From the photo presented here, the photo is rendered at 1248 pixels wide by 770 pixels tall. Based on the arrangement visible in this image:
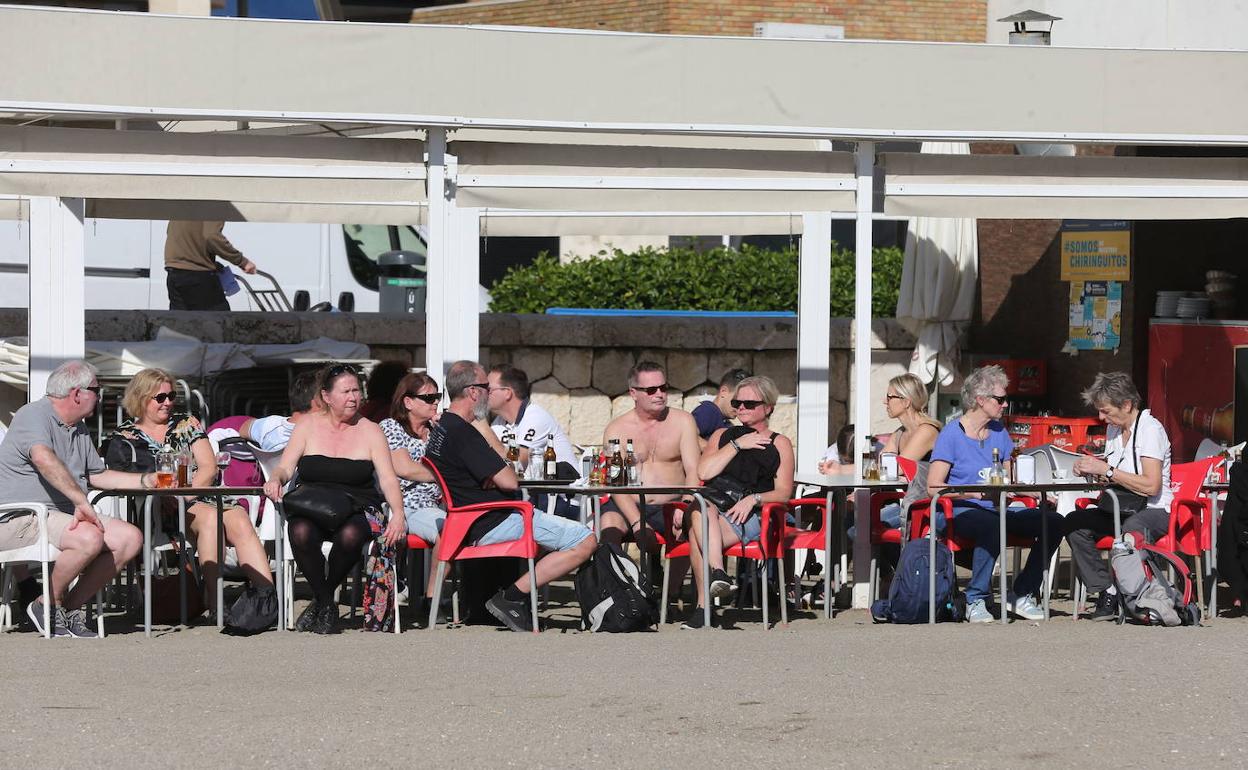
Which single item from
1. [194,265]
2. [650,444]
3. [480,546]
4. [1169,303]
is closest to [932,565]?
[650,444]

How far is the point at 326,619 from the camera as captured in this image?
8242 millimetres

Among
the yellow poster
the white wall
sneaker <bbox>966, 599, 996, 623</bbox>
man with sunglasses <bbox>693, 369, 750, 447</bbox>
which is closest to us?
sneaker <bbox>966, 599, 996, 623</bbox>

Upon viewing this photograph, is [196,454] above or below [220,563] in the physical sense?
above

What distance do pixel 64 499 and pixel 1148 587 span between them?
4.80 metres

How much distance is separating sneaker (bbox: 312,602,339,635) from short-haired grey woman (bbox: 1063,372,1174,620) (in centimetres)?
344

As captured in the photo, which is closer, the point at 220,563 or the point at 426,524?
→ the point at 220,563

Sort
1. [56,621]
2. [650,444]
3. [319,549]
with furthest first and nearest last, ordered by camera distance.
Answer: [650,444] → [319,549] → [56,621]

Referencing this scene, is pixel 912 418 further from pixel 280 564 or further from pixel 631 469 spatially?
pixel 280 564

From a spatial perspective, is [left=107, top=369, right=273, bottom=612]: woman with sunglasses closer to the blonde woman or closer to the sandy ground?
the sandy ground

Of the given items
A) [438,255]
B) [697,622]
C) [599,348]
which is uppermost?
[438,255]

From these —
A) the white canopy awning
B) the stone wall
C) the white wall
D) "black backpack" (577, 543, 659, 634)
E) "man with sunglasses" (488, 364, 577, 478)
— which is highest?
the white wall

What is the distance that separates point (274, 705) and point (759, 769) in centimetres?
181

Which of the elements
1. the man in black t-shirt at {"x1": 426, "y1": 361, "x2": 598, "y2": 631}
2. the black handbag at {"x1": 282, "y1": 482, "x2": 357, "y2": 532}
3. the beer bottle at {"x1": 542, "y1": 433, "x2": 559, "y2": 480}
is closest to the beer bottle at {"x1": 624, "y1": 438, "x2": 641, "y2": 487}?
the man in black t-shirt at {"x1": 426, "y1": 361, "x2": 598, "y2": 631}

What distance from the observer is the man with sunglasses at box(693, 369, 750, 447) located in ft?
32.9
